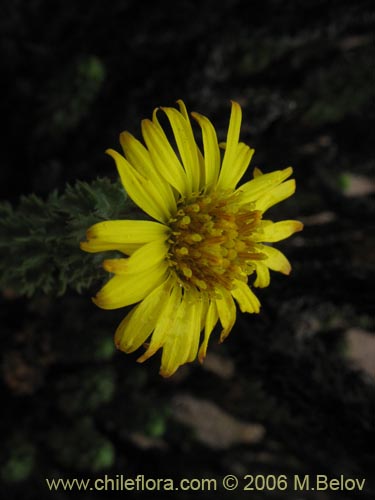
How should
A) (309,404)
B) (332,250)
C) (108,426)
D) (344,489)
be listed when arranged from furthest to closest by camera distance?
1. (108,426)
2. (344,489)
3. (332,250)
4. (309,404)

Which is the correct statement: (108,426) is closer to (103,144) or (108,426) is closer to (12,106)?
(103,144)

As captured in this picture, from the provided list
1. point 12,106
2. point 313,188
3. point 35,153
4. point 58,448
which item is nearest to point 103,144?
point 35,153

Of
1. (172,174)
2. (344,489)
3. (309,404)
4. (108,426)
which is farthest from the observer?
(108,426)

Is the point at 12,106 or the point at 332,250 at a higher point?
the point at 12,106

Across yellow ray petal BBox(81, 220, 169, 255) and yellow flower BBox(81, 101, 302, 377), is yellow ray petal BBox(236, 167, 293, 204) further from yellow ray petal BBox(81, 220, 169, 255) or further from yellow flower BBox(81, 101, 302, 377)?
yellow ray petal BBox(81, 220, 169, 255)

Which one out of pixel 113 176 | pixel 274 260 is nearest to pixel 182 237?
pixel 274 260

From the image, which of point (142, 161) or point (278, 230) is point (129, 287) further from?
point (278, 230)
